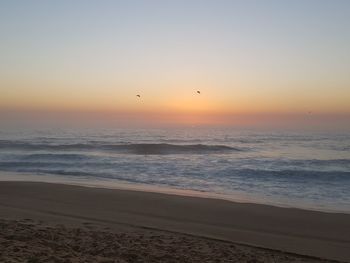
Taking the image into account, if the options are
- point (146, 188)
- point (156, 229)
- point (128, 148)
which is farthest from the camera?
point (128, 148)

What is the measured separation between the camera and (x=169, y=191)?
51.7ft

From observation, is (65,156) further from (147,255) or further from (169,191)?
(147,255)

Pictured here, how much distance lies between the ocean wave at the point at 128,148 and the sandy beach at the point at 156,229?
25.4 m

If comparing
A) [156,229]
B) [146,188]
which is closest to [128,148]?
[146,188]

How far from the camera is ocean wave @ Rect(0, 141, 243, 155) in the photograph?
39.8 metres

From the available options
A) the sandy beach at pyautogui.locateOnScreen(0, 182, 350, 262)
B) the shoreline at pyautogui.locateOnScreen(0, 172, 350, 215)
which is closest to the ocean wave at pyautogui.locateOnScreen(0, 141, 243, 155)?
the shoreline at pyautogui.locateOnScreen(0, 172, 350, 215)

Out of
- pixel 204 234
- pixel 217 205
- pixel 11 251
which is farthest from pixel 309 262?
pixel 217 205

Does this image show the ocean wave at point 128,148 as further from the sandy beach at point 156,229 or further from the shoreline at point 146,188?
the sandy beach at point 156,229

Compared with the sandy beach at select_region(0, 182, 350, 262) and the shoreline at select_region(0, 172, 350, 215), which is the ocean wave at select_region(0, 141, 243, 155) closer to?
the shoreline at select_region(0, 172, 350, 215)

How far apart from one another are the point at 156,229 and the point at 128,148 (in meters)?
32.8

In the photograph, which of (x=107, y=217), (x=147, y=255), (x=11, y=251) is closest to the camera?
(x=11, y=251)

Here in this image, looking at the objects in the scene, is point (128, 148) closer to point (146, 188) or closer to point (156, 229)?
point (146, 188)

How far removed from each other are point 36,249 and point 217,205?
23.6 feet

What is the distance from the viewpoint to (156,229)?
30.1ft
